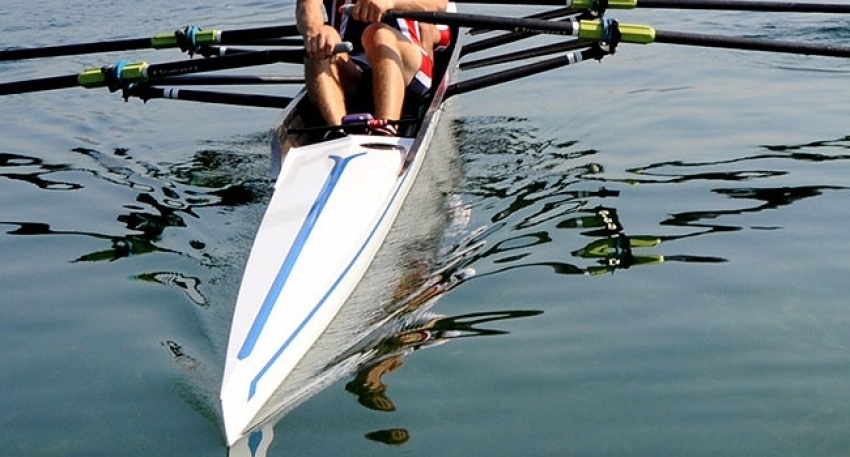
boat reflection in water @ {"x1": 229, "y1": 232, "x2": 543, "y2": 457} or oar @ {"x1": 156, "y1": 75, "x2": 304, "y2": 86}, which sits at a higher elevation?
oar @ {"x1": 156, "y1": 75, "x2": 304, "y2": 86}

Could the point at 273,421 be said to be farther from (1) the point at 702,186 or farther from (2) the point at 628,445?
(1) the point at 702,186

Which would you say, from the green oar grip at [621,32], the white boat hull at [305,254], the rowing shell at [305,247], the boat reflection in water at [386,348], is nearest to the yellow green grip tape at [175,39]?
the rowing shell at [305,247]

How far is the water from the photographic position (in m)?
3.16

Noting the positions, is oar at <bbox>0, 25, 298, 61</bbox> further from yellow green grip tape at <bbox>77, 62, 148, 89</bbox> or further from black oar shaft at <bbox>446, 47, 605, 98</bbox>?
black oar shaft at <bbox>446, 47, 605, 98</bbox>

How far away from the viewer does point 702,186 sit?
18.4ft

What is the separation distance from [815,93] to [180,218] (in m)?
4.59

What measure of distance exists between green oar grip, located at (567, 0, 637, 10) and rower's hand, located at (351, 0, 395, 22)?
1.86 metres

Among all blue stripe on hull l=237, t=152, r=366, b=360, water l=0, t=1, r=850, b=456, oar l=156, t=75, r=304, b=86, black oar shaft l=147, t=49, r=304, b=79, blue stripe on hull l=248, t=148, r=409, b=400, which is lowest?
water l=0, t=1, r=850, b=456

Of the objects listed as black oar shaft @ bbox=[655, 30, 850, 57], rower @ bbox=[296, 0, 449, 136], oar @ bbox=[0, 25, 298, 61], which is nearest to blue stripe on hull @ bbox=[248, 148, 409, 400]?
rower @ bbox=[296, 0, 449, 136]

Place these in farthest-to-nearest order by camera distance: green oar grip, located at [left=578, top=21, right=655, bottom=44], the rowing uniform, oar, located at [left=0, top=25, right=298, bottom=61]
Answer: oar, located at [left=0, top=25, right=298, bottom=61]
the rowing uniform
green oar grip, located at [left=578, top=21, right=655, bottom=44]

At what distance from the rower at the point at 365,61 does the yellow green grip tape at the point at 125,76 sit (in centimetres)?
117

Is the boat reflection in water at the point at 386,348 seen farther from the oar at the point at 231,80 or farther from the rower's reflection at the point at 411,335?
the oar at the point at 231,80

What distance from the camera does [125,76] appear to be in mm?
6309

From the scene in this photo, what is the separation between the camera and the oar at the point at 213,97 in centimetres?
657
